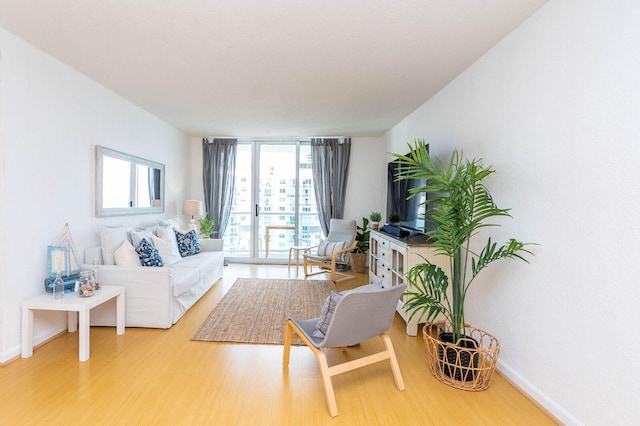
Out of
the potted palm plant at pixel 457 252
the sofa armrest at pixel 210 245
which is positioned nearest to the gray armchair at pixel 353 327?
the potted palm plant at pixel 457 252

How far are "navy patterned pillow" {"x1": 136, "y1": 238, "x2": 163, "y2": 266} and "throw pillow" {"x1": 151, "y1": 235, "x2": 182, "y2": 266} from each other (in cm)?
44

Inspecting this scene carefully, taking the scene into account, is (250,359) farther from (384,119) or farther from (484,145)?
(384,119)

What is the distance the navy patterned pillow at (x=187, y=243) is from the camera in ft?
14.1

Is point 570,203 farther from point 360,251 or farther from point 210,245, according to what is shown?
point 210,245

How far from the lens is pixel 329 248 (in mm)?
4957

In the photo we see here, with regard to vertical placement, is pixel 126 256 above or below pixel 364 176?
below

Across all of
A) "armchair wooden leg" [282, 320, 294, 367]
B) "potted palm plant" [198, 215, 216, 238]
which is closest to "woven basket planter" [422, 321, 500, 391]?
"armchair wooden leg" [282, 320, 294, 367]

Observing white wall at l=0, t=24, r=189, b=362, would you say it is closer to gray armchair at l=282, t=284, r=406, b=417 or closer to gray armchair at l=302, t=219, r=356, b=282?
gray armchair at l=282, t=284, r=406, b=417

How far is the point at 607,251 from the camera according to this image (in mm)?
1485

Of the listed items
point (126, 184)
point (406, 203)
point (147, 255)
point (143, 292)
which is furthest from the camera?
point (406, 203)

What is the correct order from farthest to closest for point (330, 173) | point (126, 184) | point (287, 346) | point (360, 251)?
point (330, 173)
point (360, 251)
point (126, 184)
point (287, 346)

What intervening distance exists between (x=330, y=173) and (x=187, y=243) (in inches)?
111

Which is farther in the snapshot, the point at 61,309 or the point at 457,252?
the point at 61,309

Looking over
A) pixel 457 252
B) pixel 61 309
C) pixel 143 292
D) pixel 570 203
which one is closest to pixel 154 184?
pixel 143 292
